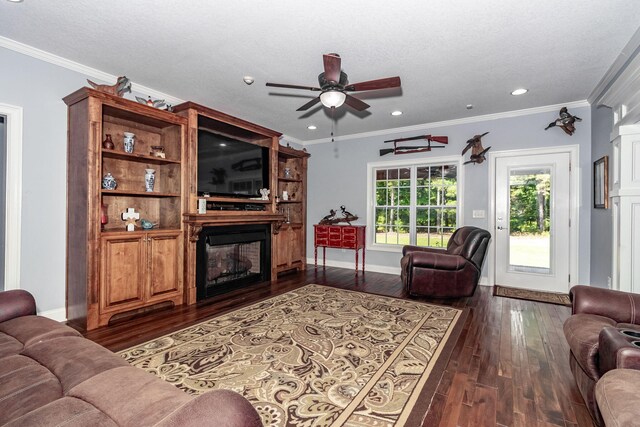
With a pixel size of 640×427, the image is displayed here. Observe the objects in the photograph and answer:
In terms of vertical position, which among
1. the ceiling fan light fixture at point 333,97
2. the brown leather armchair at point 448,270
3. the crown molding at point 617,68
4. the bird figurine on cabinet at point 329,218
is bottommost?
the brown leather armchair at point 448,270

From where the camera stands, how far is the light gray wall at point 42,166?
2.80m

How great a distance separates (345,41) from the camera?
265cm

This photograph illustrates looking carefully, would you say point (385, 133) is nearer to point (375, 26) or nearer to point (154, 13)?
point (375, 26)

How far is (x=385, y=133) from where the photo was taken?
5562mm

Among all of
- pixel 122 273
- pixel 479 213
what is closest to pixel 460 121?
pixel 479 213

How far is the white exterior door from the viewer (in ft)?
13.9

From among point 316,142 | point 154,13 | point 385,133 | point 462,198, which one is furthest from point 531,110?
point 154,13

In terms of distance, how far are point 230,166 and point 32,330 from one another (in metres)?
3.10

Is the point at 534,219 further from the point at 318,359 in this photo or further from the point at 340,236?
the point at 318,359

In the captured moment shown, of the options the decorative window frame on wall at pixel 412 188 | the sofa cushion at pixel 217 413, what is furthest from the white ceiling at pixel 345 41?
the sofa cushion at pixel 217 413

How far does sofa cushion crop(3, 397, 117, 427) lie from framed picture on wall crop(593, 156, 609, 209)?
468cm

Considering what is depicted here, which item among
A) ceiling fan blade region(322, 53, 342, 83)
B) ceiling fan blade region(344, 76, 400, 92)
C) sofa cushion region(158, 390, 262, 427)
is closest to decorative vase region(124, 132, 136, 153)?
ceiling fan blade region(322, 53, 342, 83)

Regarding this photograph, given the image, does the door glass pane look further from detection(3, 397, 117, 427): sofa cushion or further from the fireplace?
detection(3, 397, 117, 427): sofa cushion

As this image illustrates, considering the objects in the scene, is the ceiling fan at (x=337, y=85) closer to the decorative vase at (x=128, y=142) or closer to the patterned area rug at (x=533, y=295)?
the decorative vase at (x=128, y=142)
